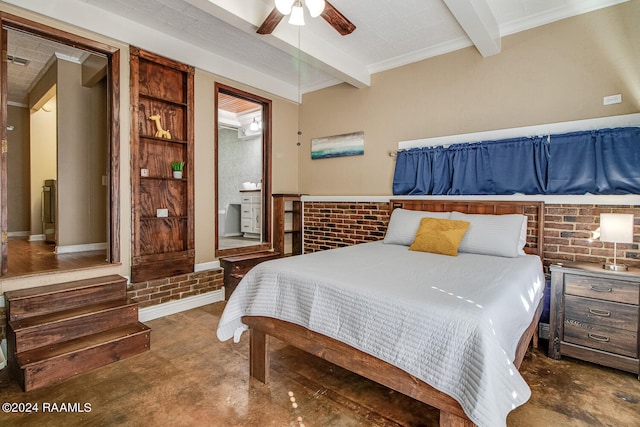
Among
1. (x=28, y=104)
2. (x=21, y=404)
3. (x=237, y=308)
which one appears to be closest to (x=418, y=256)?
(x=237, y=308)

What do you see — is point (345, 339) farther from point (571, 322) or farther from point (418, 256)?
point (571, 322)

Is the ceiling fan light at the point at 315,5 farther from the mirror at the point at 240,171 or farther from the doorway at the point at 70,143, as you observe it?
the mirror at the point at 240,171

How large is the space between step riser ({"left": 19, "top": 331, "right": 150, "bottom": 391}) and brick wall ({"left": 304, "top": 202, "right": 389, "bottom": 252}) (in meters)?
2.55

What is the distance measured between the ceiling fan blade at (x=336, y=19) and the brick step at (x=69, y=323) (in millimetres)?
2816

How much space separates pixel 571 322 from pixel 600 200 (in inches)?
39.9

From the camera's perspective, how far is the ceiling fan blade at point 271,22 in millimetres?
2412

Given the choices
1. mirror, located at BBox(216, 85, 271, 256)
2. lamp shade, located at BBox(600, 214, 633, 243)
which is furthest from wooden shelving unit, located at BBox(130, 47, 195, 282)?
lamp shade, located at BBox(600, 214, 633, 243)

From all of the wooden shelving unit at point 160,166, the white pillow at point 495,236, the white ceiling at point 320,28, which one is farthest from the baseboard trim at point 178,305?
the white pillow at point 495,236

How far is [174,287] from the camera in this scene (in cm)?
353

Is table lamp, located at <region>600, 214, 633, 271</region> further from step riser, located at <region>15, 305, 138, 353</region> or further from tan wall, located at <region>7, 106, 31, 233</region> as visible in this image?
tan wall, located at <region>7, 106, 31, 233</region>

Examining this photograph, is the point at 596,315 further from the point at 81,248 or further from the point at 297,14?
the point at 81,248

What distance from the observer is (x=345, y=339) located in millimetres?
1635

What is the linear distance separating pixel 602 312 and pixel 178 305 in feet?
12.2

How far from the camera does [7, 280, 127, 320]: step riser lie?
94.3 inches
